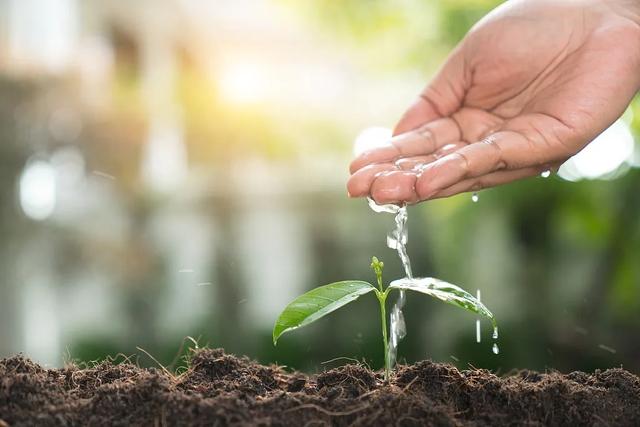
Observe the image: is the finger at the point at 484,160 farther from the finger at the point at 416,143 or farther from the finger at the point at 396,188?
the finger at the point at 416,143

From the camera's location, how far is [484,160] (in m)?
0.97

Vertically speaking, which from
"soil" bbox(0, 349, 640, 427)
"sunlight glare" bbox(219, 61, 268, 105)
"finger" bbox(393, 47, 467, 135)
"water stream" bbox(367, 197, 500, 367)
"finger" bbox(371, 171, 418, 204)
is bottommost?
"soil" bbox(0, 349, 640, 427)

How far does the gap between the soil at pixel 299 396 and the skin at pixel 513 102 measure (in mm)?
255

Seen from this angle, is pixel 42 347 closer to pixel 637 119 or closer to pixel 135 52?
pixel 135 52

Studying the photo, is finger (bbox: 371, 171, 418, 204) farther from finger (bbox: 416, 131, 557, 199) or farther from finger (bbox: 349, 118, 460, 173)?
finger (bbox: 349, 118, 460, 173)

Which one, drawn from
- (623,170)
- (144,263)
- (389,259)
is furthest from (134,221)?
(623,170)

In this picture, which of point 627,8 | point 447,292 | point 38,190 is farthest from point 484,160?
point 38,190

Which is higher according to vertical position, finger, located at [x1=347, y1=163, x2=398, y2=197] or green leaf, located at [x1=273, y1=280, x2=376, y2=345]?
finger, located at [x1=347, y1=163, x2=398, y2=197]

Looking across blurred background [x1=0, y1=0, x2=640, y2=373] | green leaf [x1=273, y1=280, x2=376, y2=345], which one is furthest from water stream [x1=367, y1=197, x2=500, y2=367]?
blurred background [x1=0, y1=0, x2=640, y2=373]

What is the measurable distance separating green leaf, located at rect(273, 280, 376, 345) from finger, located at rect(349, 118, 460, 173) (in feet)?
0.94

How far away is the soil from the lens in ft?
2.26

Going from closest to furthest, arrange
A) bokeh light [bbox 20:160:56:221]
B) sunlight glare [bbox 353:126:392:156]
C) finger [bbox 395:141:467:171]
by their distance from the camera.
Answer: finger [bbox 395:141:467:171] < bokeh light [bbox 20:160:56:221] < sunlight glare [bbox 353:126:392:156]

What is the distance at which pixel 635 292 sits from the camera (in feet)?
8.61

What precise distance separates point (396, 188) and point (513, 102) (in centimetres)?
39
